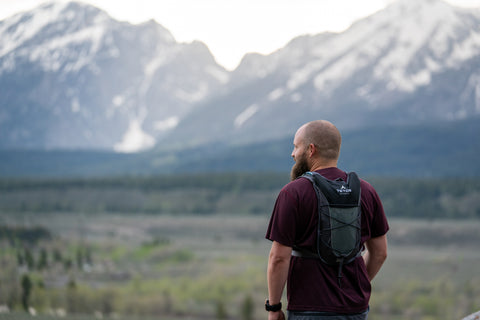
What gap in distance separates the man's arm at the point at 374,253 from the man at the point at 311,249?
22 cm

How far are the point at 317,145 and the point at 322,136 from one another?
0.22 feet

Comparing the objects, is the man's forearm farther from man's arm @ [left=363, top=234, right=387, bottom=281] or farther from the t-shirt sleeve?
man's arm @ [left=363, top=234, right=387, bottom=281]

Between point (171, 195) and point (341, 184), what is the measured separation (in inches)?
3407

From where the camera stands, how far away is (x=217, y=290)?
41.9 meters

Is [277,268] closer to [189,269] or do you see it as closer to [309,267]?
[309,267]

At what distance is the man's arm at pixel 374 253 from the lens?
472cm

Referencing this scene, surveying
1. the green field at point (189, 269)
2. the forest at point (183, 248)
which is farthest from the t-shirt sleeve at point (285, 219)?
the green field at point (189, 269)

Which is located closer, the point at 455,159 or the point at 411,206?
the point at 411,206

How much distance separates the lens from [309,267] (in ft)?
13.9

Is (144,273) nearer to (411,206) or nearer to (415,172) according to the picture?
(411,206)

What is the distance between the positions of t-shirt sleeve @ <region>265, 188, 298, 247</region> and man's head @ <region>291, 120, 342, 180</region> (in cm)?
39

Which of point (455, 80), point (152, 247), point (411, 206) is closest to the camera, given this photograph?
point (152, 247)

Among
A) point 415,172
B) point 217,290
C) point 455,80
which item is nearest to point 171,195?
point 217,290

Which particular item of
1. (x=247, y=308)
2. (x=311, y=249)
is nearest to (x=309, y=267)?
(x=311, y=249)
